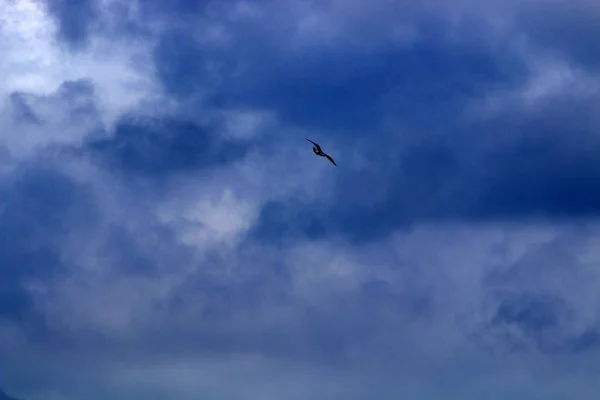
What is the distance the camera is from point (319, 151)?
5802 inches
